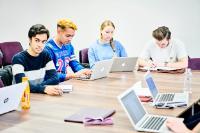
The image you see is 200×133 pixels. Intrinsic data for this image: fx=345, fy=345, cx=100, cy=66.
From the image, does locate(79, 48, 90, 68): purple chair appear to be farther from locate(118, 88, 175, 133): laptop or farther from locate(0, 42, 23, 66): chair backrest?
locate(118, 88, 175, 133): laptop

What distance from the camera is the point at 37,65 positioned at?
321 cm

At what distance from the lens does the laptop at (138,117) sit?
2014 mm

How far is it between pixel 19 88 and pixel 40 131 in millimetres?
477

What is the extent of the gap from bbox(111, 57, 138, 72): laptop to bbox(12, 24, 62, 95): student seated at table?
36.3 inches

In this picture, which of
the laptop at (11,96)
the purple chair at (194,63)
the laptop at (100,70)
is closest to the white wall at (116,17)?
the purple chair at (194,63)

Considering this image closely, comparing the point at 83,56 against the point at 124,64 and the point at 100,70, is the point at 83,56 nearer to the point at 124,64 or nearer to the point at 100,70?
the point at 124,64

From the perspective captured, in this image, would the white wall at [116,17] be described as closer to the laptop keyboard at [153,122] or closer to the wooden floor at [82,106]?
the wooden floor at [82,106]

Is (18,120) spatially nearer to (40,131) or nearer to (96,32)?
(40,131)

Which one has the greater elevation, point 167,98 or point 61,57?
point 61,57

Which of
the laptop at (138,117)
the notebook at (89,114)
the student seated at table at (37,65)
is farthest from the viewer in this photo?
the student seated at table at (37,65)

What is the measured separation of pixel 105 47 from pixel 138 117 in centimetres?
238

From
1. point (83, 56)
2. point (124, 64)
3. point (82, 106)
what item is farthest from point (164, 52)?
point (82, 106)

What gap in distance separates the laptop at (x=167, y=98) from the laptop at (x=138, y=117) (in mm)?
263

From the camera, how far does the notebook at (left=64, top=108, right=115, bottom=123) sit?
2212mm
